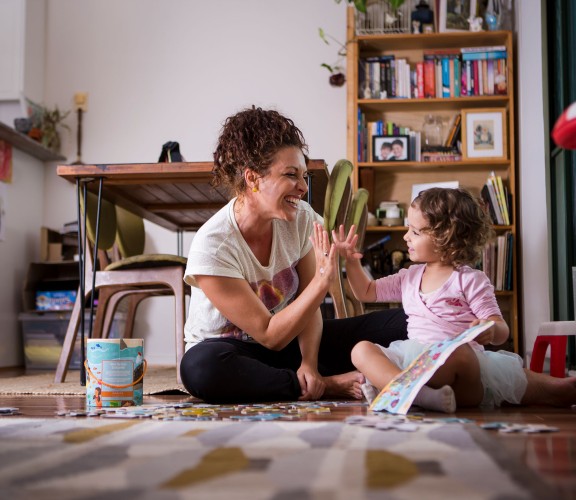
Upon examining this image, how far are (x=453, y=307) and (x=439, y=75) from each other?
2905 millimetres

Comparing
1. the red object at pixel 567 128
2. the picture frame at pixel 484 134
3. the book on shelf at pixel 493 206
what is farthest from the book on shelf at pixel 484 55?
the red object at pixel 567 128

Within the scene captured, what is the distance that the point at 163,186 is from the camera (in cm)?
284

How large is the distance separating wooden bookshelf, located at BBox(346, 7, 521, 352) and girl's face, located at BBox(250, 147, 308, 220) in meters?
2.38

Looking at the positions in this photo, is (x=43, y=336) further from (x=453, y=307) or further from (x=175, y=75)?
(x=453, y=307)

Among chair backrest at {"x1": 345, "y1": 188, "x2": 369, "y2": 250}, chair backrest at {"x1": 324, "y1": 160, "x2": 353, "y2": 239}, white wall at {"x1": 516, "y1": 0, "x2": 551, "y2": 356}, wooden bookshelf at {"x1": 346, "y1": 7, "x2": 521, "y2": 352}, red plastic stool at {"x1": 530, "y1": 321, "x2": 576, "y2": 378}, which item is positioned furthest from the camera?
wooden bookshelf at {"x1": 346, "y1": 7, "x2": 521, "y2": 352}

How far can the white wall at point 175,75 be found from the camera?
193 inches

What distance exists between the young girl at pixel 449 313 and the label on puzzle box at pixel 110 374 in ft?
1.80

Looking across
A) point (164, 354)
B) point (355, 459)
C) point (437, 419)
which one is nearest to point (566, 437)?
point (437, 419)

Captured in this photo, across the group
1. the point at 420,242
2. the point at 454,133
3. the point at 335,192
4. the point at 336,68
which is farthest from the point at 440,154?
the point at 420,242

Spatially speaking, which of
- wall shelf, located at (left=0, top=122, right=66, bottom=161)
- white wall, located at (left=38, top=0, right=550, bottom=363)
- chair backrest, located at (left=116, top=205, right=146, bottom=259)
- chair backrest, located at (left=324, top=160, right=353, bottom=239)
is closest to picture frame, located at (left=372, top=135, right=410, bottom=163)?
white wall, located at (left=38, top=0, right=550, bottom=363)

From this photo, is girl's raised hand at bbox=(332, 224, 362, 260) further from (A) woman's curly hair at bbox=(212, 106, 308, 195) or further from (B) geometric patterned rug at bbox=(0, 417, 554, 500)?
(B) geometric patterned rug at bbox=(0, 417, 554, 500)

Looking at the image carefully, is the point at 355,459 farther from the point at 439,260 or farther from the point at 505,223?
the point at 505,223

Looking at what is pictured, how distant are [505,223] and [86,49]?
304 centimetres

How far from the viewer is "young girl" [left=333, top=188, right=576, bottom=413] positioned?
1.70 m
